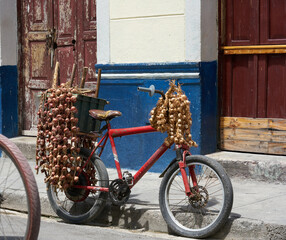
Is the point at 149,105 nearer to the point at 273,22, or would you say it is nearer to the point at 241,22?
the point at 241,22

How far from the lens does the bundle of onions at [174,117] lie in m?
4.97

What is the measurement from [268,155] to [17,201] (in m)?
2.66

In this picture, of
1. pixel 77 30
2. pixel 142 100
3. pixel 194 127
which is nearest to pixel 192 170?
pixel 194 127

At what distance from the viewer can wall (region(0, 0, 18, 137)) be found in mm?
8602

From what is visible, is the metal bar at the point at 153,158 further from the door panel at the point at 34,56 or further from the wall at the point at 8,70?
the wall at the point at 8,70

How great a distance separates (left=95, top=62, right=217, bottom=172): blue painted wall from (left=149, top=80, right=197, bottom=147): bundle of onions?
1.69 m

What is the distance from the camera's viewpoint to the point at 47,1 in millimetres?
8547

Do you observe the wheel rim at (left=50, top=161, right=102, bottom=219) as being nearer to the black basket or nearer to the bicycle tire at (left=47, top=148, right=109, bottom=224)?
the bicycle tire at (left=47, top=148, right=109, bottom=224)

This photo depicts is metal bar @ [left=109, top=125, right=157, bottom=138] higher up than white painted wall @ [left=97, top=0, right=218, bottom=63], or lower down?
lower down

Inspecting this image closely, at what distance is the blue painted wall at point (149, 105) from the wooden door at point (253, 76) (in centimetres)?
19

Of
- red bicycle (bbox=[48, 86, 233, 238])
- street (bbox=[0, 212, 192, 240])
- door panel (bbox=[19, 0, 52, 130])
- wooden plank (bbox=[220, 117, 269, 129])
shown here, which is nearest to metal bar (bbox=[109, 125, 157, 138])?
red bicycle (bbox=[48, 86, 233, 238])

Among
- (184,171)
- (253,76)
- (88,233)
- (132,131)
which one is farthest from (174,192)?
(253,76)

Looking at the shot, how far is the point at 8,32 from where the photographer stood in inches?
344

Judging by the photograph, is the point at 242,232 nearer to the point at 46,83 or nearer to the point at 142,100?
the point at 142,100
